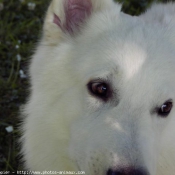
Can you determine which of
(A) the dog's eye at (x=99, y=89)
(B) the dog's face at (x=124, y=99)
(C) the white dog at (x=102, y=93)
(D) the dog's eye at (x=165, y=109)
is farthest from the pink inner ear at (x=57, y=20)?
(D) the dog's eye at (x=165, y=109)

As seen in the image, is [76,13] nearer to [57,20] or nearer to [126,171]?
[57,20]

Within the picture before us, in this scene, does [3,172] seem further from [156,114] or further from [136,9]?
[136,9]

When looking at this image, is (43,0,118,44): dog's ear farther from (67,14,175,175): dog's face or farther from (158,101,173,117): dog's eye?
(158,101,173,117): dog's eye

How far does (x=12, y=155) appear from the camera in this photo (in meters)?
4.17

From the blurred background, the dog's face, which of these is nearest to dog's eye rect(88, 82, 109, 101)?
the dog's face

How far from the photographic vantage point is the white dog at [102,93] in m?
2.71

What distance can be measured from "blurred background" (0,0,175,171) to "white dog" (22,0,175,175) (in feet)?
2.71

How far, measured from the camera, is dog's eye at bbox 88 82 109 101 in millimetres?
2903

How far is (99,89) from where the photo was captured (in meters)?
2.92

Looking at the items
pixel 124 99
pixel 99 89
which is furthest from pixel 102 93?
pixel 124 99

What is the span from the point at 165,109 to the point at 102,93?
440mm

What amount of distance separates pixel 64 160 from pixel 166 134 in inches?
30.2

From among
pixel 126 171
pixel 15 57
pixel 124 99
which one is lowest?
pixel 15 57

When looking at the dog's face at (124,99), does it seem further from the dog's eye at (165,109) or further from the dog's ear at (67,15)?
the dog's ear at (67,15)
